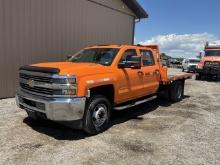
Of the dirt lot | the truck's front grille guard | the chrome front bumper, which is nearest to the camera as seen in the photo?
the dirt lot

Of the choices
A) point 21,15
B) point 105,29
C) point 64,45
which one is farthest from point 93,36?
point 21,15

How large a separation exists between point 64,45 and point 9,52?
291cm

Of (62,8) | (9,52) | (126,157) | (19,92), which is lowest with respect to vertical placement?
(126,157)

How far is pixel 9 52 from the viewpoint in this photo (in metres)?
9.97

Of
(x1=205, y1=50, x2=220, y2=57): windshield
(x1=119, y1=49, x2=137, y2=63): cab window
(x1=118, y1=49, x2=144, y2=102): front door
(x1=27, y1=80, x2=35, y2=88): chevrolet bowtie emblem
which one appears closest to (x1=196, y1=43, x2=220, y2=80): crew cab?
(x1=205, y1=50, x2=220, y2=57): windshield

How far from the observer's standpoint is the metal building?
32.7 ft

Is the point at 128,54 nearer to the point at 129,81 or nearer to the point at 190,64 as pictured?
the point at 129,81

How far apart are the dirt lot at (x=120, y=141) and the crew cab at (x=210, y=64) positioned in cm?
1346

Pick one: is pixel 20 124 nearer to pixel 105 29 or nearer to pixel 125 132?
pixel 125 132

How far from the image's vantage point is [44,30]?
11.3 meters

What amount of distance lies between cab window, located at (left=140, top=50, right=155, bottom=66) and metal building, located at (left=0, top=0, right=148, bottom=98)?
4530 mm

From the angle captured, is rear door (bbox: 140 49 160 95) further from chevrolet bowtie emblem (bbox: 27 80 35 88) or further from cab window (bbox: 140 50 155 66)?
chevrolet bowtie emblem (bbox: 27 80 35 88)

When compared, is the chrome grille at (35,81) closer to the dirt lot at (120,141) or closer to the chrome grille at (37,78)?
the chrome grille at (37,78)

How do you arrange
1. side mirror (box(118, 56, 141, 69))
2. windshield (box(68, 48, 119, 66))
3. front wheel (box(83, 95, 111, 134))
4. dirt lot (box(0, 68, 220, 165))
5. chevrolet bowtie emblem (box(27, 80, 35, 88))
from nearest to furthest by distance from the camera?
dirt lot (box(0, 68, 220, 165)) < front wheel (box(83, 95, 111, 134)) < chevrolet bowtie emblem (box(27, 80, 35, 88)) < side mirror (box(118, 56, 141, 69)) < windshield (box(68, 48, 119, 66))
